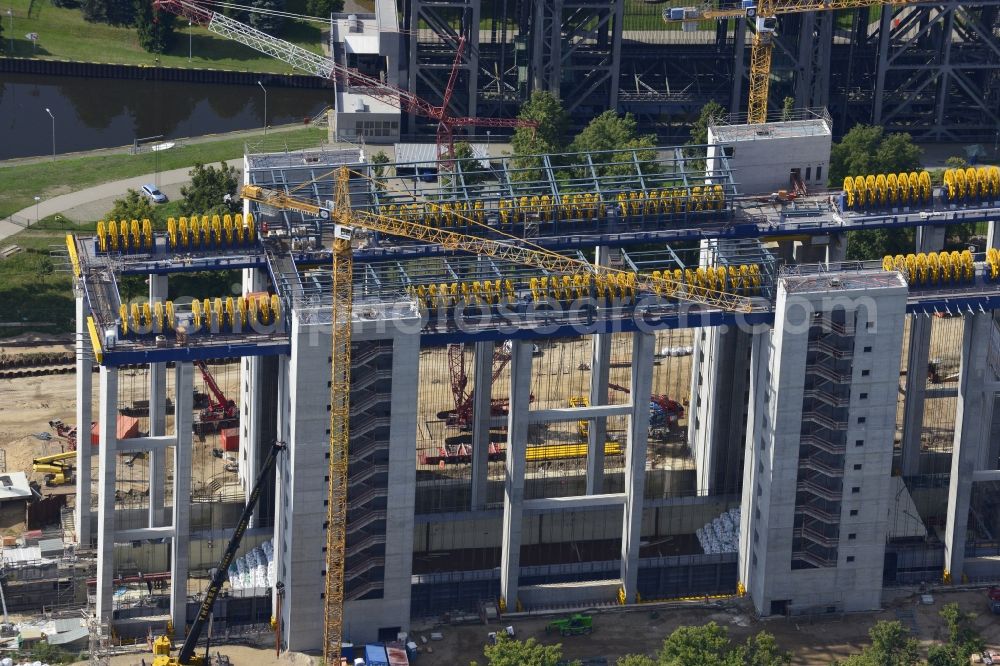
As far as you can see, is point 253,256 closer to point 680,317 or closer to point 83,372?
point 83,372

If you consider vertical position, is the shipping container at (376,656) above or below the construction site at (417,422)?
below

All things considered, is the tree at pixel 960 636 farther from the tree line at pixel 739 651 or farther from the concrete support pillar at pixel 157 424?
Answer: the concrete support pillar at pixel 157 424

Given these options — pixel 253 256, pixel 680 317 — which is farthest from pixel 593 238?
pixel 253 256

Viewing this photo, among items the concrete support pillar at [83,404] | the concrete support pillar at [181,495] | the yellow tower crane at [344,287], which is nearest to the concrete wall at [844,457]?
the yellow tower crane at [344,287]

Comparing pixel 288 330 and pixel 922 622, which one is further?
pixel 922 622

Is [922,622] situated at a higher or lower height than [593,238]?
lower

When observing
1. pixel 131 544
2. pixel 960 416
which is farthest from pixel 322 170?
pixel 960 416

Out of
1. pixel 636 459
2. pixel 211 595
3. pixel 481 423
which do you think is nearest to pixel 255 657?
pixel 211 595

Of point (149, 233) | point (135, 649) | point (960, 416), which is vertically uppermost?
point (149, 233)
